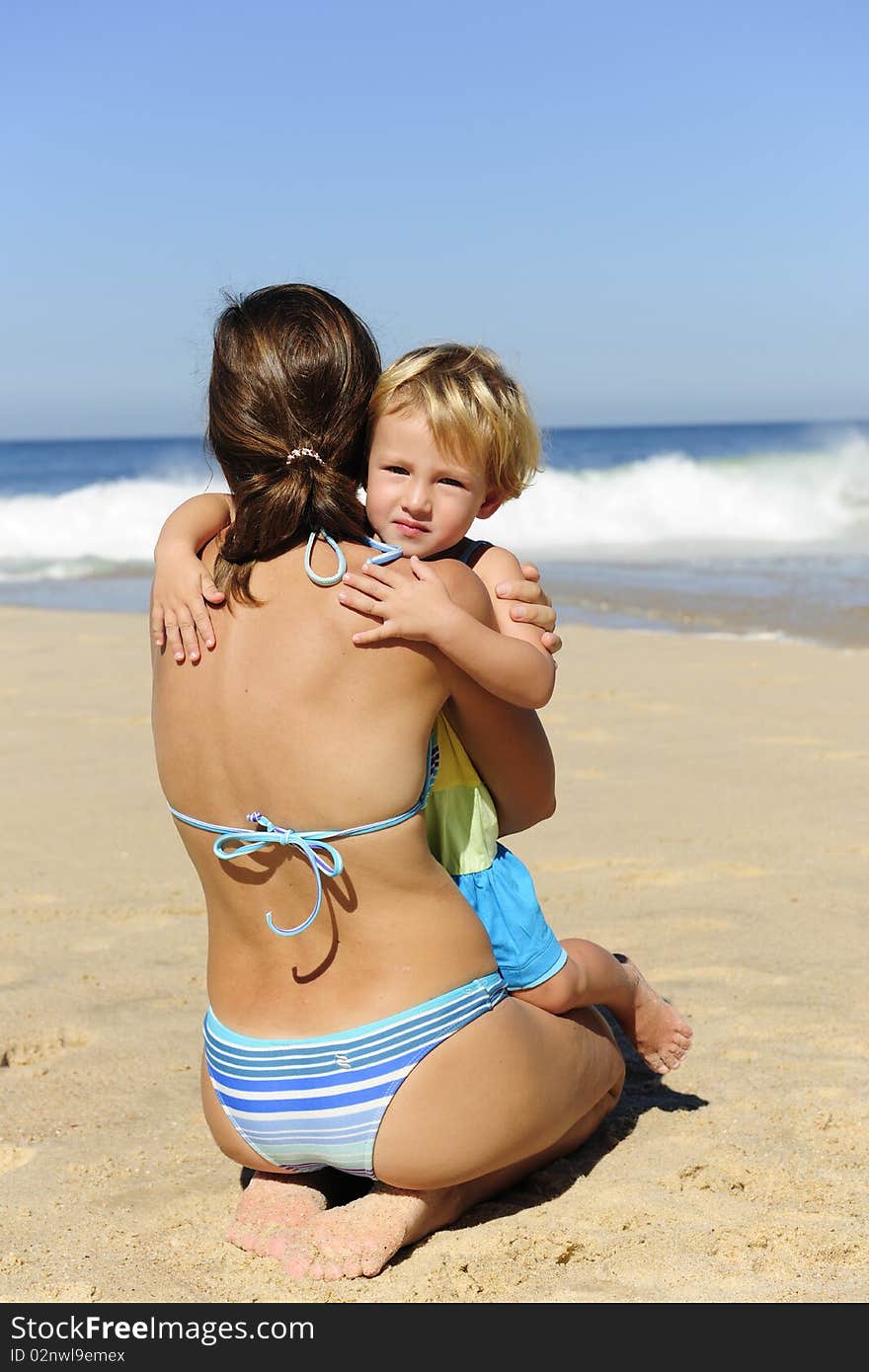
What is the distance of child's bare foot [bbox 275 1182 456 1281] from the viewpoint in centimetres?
237

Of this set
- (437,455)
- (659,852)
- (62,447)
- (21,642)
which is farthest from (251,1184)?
(62,447)

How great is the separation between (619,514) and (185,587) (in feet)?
73.8

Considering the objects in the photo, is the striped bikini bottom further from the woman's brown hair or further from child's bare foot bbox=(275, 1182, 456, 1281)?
the woman's brown hair

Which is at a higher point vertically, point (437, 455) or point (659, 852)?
point (437, 455)

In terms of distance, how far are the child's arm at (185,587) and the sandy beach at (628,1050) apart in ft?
3.64

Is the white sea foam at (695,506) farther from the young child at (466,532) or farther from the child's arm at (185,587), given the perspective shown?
the child's arm at (185,587)

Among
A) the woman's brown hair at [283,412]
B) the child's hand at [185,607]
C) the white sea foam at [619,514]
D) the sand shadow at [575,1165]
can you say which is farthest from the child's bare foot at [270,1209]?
the white sea foam at [619,514]

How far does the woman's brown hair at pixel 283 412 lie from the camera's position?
2.30m
